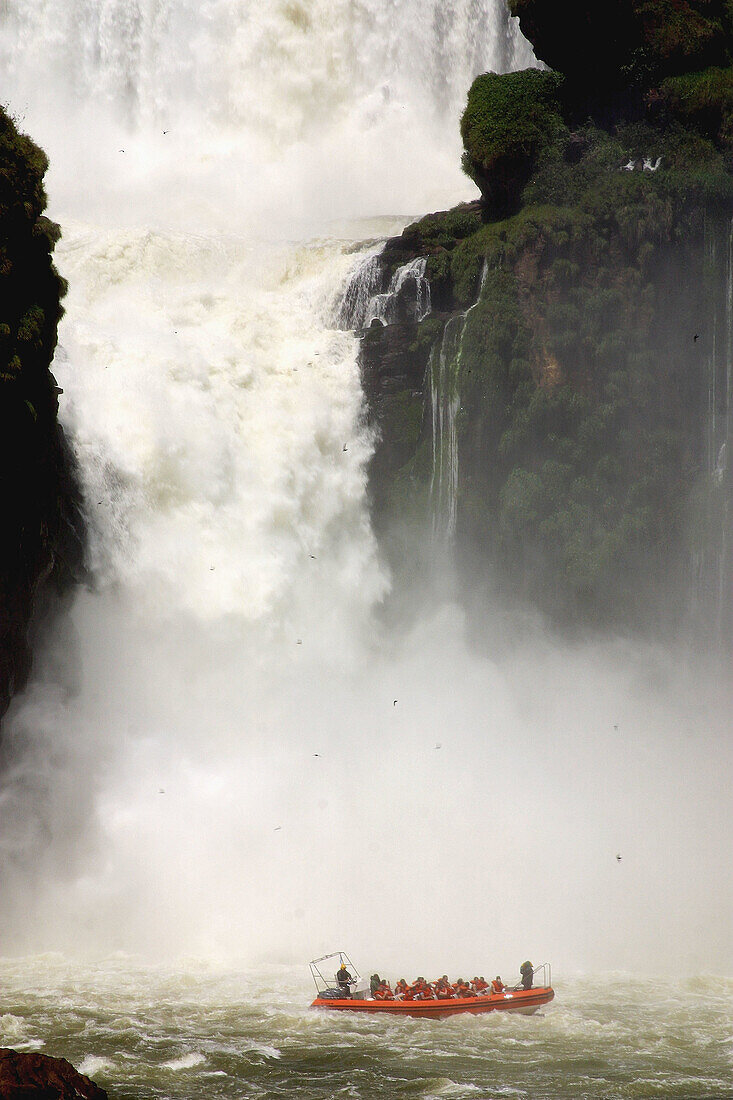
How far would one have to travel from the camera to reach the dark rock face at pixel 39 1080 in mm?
11038

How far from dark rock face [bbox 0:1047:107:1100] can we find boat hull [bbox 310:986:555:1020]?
637 cm

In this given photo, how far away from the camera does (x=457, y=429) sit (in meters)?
29.5

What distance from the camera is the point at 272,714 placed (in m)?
25.7

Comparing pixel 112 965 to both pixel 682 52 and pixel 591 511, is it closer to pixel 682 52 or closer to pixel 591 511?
pixel 591 511

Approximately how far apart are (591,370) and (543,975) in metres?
15.8

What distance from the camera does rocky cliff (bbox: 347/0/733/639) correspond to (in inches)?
1136

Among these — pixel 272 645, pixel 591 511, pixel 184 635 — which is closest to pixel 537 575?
pixel 591 511

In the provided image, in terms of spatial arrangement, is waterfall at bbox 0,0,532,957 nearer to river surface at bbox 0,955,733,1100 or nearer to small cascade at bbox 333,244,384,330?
small cascade at bbox 333,244,384,330

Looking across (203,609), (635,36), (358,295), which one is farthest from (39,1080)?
(635,36)

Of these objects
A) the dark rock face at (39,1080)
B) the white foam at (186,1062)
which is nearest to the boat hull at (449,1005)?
the white foam at (186,1062)

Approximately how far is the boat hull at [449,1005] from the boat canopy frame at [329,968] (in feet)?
3.08

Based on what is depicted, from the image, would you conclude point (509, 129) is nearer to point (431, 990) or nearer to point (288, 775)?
point (288, 775)

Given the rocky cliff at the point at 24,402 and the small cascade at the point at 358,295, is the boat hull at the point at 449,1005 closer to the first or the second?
the rocky cliff at the point at 24,402

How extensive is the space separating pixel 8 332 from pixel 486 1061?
46.8 ft
